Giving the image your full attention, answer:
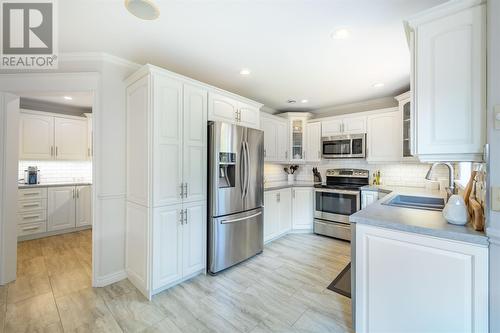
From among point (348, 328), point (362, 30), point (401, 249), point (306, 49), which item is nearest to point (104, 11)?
point (306, 49)

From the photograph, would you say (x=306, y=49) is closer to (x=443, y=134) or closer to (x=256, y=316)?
(x=443, y=134)

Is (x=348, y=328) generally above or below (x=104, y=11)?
below

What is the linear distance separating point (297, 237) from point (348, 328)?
Result: 2190 mm

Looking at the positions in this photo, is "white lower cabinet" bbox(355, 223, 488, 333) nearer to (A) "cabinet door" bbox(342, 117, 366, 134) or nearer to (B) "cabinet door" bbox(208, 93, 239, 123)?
(B) "cabinet door" bbox(208, 93, 239, 123)

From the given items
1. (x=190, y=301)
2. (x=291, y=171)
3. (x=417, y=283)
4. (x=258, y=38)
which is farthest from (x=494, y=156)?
(x=291, y=171)

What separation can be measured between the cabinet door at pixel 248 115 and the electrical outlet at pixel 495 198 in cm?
250

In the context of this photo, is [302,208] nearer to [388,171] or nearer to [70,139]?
[388,171]

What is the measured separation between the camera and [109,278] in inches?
95.2

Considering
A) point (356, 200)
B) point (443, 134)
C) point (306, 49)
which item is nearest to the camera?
point (443, 134)

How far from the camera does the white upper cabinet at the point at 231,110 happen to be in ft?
8.86

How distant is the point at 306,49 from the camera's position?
2.25m

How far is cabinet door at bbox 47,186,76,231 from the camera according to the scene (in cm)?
404

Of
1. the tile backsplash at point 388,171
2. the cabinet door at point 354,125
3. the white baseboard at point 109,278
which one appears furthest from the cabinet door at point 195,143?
the cabinet door at point 354,125

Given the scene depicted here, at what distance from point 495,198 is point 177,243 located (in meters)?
2.50
